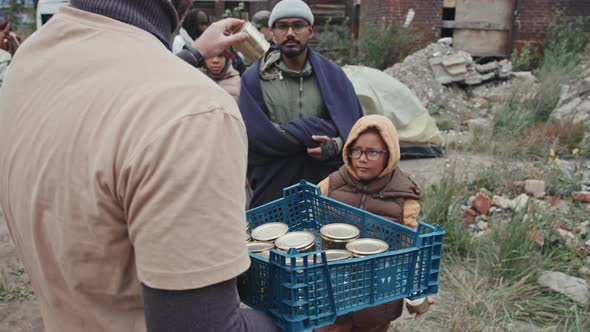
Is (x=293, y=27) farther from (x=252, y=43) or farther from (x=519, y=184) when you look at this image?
(x=519, y=184)

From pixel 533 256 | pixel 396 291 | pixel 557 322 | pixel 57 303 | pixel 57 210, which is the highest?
pixel 57 210

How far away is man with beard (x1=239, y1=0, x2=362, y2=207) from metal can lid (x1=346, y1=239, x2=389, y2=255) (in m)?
1.30

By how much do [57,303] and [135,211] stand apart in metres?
0.38

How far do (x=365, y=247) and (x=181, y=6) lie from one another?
1.09 meters

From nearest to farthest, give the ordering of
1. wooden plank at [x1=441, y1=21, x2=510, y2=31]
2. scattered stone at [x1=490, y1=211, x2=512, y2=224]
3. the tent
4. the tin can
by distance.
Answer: the tin can < scattered stone at [x1=490, y1=211, x2=512, y2=224] < the tent < wooden plank at [x1=441, y1=21, x2=510, y2=31]

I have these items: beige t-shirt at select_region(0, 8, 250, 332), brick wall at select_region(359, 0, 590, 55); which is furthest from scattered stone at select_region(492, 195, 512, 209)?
brick wall at select_region(359, 0, 590, 55)

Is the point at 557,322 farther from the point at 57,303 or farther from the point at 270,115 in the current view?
the point at 57,303

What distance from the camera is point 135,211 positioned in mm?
801

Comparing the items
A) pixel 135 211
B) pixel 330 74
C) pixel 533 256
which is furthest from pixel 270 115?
pixel 135 211

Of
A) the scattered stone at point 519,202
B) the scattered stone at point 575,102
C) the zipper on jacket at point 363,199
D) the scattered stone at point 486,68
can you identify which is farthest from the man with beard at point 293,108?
the scattered stone at point 486,68

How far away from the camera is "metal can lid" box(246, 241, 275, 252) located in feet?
5.52

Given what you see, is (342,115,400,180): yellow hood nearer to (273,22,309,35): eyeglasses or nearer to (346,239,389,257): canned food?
(346,239,389,257): canned food

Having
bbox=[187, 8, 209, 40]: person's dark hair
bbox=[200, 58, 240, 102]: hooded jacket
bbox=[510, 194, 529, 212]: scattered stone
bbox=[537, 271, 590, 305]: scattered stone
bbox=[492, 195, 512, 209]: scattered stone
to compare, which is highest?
bbox=[187, 8, 209, 40]: person's dark hair

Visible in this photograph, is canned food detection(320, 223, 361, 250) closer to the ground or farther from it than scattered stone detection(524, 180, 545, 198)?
farther from it
